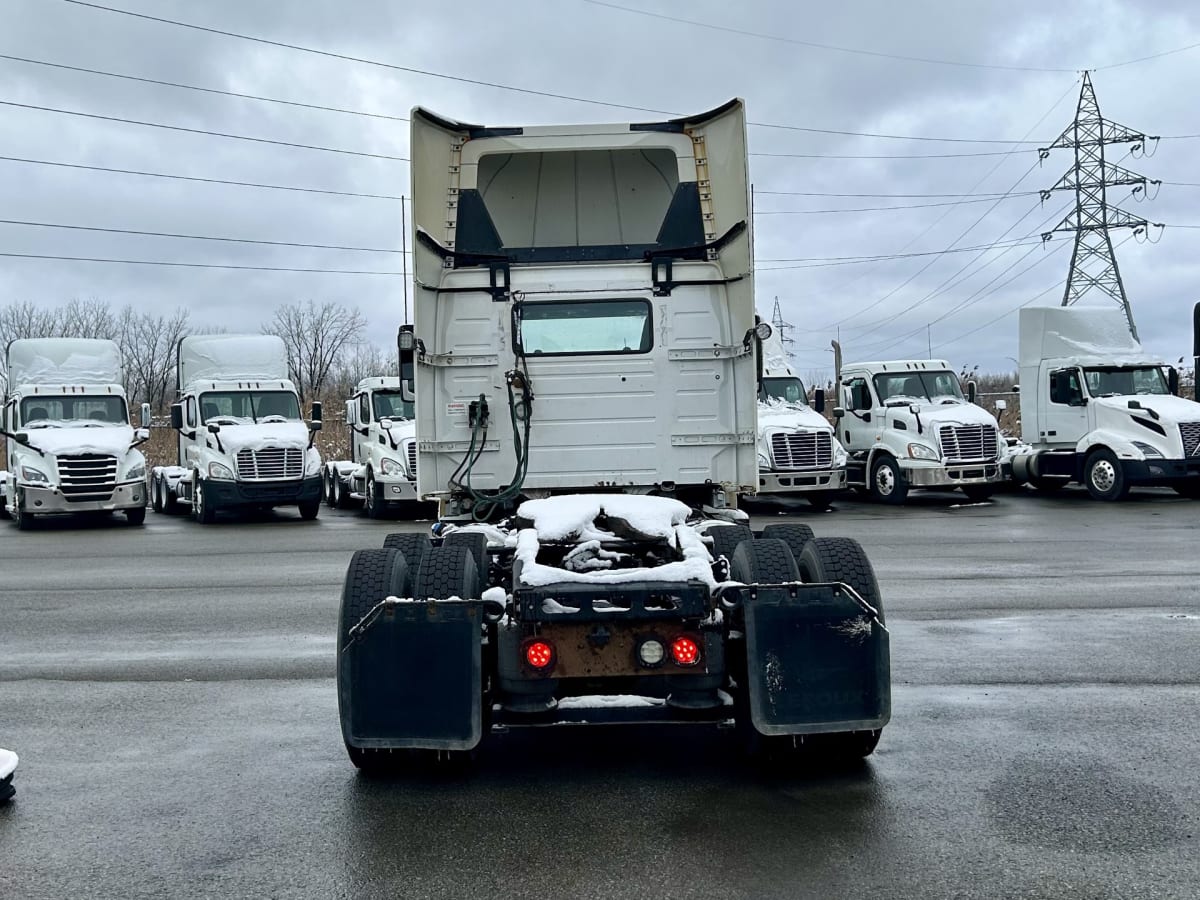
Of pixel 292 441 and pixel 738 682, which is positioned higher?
pixel 292 441

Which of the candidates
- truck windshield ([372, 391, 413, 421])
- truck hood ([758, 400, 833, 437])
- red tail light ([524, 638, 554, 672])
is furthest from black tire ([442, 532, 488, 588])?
truck windshield ([372, 391, 413, 421])

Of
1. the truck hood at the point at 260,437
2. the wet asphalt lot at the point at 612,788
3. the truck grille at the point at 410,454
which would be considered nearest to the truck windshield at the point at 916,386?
the truck grille at the point at 410,454

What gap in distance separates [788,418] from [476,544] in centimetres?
1738

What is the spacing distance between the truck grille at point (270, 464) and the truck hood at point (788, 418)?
8473 millimetres

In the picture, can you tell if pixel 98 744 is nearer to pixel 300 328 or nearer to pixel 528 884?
pixel 528 884

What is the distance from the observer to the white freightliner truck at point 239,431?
22516 millimetres

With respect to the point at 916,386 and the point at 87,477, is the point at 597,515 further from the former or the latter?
the point at 916,386

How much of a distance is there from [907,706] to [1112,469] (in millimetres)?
18385

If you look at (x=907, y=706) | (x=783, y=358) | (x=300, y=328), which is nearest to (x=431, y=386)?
(x=907, y=706)

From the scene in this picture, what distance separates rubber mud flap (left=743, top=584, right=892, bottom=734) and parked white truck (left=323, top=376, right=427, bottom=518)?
17026 mm

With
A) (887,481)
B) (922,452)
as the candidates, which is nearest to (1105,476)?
(922,452)

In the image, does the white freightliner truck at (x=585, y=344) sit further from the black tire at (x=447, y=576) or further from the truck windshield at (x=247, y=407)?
the truck windshield at (x=247, y=407)

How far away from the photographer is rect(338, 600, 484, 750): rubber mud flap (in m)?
5.37

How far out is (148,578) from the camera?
1427 cm
